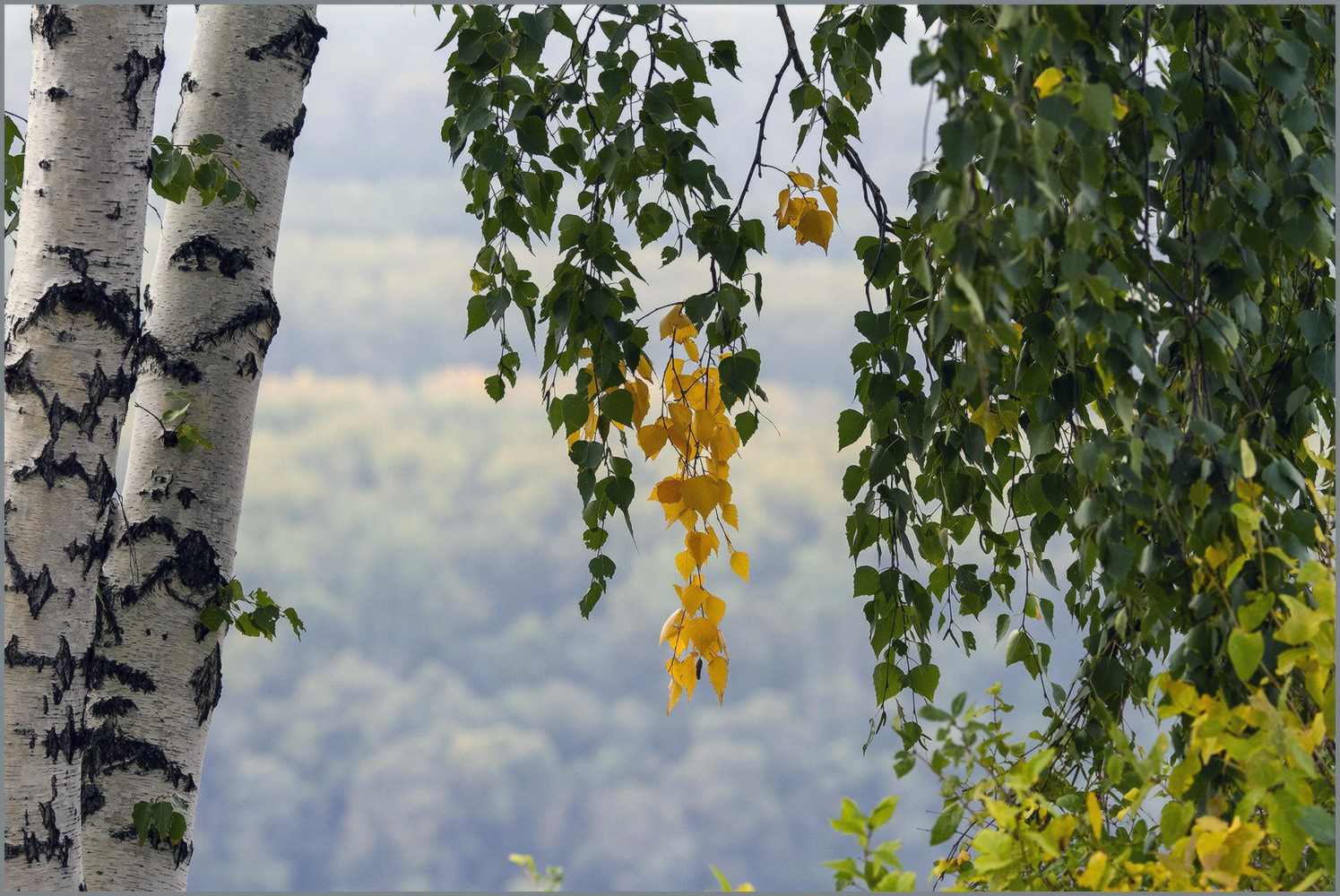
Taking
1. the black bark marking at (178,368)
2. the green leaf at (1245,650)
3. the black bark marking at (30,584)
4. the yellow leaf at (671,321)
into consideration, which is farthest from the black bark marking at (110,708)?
the green leaf at (1245,650)

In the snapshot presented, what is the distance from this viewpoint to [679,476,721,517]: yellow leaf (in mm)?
993

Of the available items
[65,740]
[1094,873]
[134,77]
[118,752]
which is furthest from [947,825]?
[134,77]

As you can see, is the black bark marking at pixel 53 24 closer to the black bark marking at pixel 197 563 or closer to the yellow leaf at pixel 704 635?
the black bark marking at pixel 197 563

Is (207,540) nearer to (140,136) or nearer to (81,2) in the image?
(140,136)

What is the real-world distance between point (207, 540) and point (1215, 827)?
3.47ft

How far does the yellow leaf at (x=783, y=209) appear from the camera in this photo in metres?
1.12

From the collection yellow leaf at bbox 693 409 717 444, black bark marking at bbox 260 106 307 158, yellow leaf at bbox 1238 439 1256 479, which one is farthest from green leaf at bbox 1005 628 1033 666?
black bark marking at bbox 260 106 307 158

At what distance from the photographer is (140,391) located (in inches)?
47.3

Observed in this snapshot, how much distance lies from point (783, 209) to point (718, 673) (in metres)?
0.52

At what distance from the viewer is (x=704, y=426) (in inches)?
39.8

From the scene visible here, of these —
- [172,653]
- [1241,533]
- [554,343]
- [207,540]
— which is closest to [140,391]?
[207,540]

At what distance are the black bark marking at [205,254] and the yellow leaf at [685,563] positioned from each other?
0.64m

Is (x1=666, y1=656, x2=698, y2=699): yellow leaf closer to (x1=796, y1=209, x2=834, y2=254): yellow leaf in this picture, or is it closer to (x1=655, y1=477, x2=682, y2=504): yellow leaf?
(x1=655, y1=477, x2=682, y2=504): yellow leaf

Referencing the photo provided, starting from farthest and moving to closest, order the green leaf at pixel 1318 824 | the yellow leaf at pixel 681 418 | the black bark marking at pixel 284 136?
the black bark marking at pixel 284 136 < the yellow leaf at pixel 681 418 < the green leaf at pixel 1318 824
